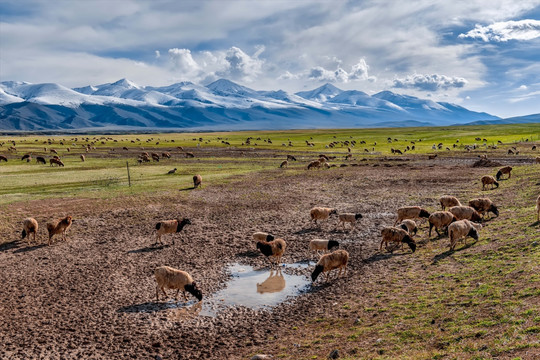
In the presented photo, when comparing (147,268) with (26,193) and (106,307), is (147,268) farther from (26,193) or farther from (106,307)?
(26,193)

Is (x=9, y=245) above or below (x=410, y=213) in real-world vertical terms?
below

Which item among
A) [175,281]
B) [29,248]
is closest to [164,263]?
[175,281]

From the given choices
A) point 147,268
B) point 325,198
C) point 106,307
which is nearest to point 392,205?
point 325,198

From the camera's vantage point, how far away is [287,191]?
35.0 metres

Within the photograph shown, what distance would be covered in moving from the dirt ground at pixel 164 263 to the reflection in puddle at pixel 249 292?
26 centimetres

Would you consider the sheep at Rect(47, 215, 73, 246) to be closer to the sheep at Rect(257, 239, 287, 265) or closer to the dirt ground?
the dirt ground

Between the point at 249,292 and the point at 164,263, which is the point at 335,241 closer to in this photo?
the point at 249,292

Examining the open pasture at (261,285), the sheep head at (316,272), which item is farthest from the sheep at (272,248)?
the sheep head at (316,272)

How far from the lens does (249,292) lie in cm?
1491

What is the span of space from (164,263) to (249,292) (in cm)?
523

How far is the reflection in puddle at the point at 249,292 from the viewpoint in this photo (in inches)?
530

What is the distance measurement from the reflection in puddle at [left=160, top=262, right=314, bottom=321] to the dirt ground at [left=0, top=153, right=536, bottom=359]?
0.26 m

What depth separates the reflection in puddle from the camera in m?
13.5

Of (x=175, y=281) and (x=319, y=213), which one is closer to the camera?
(x=175, y=281)
